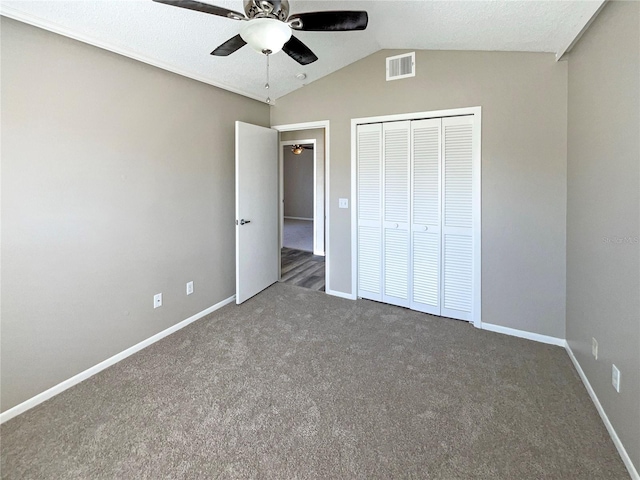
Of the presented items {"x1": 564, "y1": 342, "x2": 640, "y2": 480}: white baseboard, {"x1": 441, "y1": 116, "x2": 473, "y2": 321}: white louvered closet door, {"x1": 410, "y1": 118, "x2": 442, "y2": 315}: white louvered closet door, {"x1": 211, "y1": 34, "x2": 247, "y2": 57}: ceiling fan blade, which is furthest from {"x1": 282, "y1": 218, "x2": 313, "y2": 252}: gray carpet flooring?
{"x1": 564, "y1": 342, "x2": 640, "y2": 480}: white baseboard

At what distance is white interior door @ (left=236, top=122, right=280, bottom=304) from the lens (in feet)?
11.2

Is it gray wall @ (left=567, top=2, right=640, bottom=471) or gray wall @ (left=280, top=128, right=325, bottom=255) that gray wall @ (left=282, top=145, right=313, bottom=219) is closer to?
gray wall @ (left=280, top=128, right=325, bottom=255)

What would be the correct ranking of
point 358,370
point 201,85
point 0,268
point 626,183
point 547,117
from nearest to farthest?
point 626,183, point 0,268, point 358,370, point 547,117, point 201,85

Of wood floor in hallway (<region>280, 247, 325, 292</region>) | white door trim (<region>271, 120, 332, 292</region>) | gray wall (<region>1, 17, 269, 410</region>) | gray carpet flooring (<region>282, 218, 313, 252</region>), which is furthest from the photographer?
gray carpet flooring (<region>282, 218, 313, 252</region>)

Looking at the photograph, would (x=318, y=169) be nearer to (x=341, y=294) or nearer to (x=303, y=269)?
(x=303, y=269)

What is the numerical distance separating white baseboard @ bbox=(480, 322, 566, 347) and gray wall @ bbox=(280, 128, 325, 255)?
3.54m

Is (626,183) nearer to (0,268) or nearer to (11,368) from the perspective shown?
(0,268)

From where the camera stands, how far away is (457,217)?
3043mm

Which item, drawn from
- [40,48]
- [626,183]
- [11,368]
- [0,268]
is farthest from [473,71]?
[11,368]

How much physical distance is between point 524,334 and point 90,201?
3673 millimetres

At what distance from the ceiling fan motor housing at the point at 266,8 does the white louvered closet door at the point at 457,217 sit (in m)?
1.96

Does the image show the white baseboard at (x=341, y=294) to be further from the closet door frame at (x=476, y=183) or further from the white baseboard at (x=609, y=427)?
the white baseboard at (x=609, y=427)

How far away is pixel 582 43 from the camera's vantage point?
2162mm

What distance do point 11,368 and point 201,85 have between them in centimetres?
266
